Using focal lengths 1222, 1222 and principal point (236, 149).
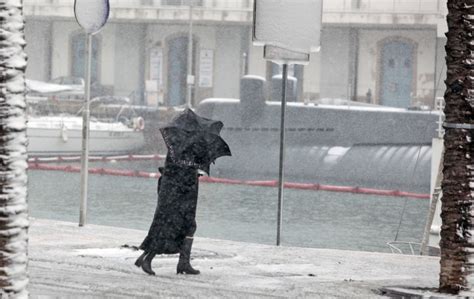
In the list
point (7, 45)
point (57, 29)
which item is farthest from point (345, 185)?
point (7, 45)

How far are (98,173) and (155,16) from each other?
14.8m

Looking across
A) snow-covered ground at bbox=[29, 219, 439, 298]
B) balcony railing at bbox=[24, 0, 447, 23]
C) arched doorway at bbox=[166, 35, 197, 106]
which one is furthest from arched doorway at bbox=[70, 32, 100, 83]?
snow-covered ground at bbox=[29, 219, 439, 298]

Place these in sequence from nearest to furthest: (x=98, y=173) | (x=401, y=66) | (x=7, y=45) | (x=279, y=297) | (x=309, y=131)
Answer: (x=7, y=45) < (x=279, y=297) < (x=98, y=173) < (x=309, y=131) < (x=401, y=66)

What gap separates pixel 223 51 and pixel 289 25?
44.1 metres

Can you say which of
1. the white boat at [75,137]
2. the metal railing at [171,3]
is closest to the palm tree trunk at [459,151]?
the white boat at [75,137]

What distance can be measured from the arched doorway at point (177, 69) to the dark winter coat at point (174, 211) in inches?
1922

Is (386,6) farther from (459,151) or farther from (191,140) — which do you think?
(459,151)

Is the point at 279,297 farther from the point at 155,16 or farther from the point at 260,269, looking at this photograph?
the point at 155,16

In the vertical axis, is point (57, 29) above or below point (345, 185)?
above

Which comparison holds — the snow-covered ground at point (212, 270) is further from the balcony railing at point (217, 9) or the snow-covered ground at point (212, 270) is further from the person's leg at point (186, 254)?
the balcony railing at point (217, 9)

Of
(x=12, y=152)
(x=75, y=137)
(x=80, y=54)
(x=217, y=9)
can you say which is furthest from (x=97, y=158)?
(x=12, y=152)

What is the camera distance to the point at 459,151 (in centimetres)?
955

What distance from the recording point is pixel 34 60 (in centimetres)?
6325

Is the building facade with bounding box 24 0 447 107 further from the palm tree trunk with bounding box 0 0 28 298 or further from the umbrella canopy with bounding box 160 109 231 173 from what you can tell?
the palm tree trunk with bounding box 0 0 28 298
